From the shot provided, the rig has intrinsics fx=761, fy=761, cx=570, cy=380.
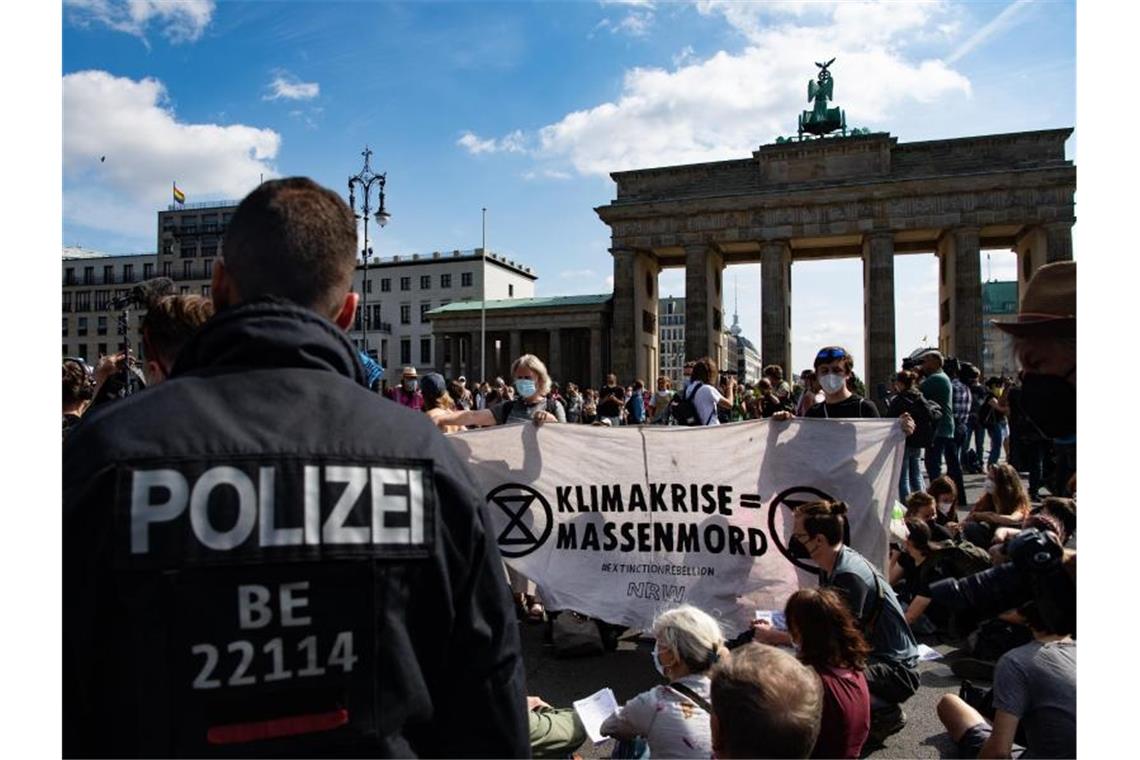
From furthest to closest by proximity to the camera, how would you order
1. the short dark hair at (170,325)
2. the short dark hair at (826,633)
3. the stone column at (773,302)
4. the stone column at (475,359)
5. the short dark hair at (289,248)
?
the stone column at (475,359) < the stone column at (773,302) < the short dark hair at (826,633) < the short dark hair at (170,325) < the short dark hair at (289,248)

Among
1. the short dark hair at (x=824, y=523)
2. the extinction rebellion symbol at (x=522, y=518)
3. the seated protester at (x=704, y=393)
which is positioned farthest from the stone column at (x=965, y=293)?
the short dark hair at (x=824, y=523)

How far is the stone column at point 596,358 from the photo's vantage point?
181 feet

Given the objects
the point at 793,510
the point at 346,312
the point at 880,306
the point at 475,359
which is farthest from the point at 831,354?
the point at 475,359

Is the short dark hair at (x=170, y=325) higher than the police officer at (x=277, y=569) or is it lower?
higher

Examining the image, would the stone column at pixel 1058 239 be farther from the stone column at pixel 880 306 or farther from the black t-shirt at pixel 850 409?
the black t-shirt at pixel 850 409

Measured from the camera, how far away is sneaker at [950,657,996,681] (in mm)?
5367

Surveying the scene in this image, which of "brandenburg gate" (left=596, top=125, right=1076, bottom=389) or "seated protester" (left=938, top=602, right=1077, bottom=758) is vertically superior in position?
"brandenburg gate" (left=596, top=125, right=1076, bottom=389)

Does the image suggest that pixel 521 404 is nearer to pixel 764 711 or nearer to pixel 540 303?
pixel 764 711

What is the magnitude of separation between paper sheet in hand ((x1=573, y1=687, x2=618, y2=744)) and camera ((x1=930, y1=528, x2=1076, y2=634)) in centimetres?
207

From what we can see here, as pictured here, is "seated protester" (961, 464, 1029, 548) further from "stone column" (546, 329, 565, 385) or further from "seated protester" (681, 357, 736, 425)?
"stone column" (546, 329, 565, 385)

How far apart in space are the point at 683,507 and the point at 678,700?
2.42 meters

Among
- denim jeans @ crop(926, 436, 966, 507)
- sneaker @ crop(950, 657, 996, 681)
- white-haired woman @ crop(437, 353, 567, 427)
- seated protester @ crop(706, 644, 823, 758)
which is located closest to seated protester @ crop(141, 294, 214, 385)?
seated protester @ crop(706, 644, 823, 758)

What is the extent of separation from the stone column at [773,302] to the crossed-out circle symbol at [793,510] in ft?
128

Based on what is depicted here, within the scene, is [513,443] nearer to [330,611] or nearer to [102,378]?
[102,378]
